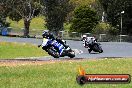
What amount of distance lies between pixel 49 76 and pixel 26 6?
5534 cm

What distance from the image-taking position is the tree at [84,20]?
65725 millimetres

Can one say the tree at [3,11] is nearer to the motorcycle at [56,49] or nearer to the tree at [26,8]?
the tree at [26,8]

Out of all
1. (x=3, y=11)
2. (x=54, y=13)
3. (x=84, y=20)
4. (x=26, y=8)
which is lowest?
(x=84, y=20)

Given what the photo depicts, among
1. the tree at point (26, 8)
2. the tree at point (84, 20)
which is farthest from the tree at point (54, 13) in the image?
the tree at point (84, 20)

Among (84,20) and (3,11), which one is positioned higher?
(3,11)

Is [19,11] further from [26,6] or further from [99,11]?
[99,11]

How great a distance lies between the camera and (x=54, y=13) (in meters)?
67.6

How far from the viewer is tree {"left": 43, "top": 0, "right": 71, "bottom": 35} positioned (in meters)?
67.8

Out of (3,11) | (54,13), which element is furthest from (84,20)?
(3,11)

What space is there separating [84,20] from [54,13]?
518 centimetres

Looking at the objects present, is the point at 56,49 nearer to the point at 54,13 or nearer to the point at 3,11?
the point at 54,13

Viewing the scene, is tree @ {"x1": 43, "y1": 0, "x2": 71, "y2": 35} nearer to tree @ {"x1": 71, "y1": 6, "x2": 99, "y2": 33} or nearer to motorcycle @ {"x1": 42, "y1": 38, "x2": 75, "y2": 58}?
tree @ {"x1": 71, "y1": 6, "x2": 99, "y2": 33}

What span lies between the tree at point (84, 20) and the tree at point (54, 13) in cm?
268

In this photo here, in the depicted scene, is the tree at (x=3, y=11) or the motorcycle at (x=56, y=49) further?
the tree at (x=3, y=11)
